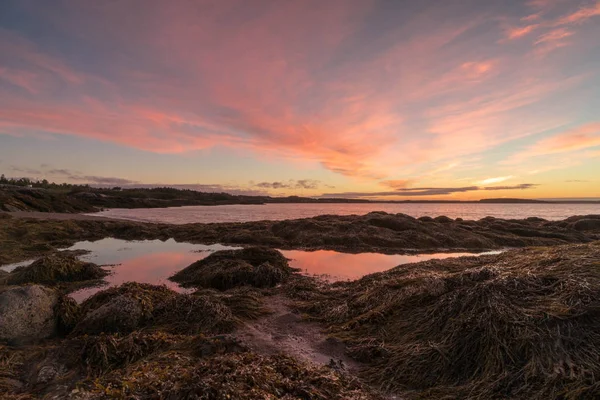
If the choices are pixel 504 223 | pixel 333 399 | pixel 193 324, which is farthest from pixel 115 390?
pixel 504 223

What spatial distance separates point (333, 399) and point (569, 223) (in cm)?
3238

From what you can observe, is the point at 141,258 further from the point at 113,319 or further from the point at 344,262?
the point at 344,262

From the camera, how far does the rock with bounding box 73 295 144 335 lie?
591 centimetres

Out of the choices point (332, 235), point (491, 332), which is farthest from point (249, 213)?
point (491, 332)

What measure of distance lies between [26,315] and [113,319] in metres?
1.69

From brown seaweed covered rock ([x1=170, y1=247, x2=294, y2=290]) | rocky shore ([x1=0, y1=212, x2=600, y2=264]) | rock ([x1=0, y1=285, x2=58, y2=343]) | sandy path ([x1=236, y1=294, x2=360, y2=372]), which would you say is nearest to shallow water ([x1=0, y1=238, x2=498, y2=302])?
brown seaweed covered rock ([x1=170, y1=247, x2=294, y2=290])

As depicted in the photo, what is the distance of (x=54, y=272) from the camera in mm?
10266

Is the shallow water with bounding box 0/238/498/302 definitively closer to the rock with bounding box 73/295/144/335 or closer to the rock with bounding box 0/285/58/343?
the rock with bounding box 0/285/58/343

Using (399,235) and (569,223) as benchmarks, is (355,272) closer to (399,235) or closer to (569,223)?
(399,235)

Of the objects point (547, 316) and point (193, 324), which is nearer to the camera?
point (547, 316)

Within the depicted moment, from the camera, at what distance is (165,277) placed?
11008 millimetres

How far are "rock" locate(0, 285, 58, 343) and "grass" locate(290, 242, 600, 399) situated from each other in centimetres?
599

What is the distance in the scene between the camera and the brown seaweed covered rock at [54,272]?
9.80m

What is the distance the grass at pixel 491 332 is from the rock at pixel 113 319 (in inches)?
169
